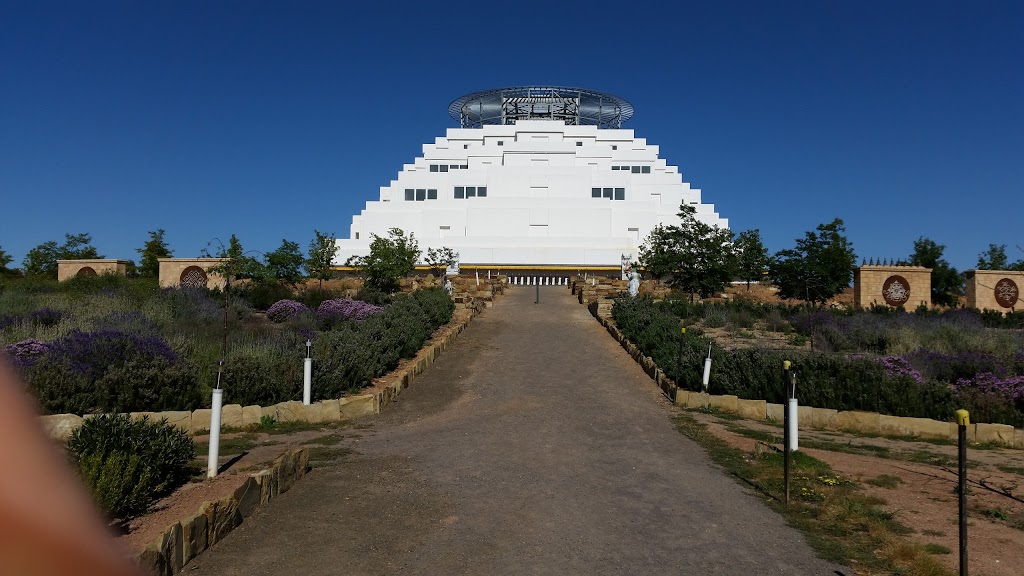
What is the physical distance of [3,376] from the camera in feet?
2.39

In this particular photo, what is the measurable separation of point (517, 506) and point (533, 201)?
5542cm

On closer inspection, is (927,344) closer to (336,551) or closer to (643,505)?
(643,505)

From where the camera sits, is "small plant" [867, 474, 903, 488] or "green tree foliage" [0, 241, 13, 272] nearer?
"small plant" [867, 474, 903, 488]

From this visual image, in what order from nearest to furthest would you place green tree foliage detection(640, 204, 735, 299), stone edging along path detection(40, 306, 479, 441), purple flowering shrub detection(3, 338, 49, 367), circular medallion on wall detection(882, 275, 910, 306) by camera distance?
stone edging along path detection(40, 306, 479, 441)
purple flowering shrub detection(3, 338, 49, 367)
green tree foliage detection(640, 204, 735, 299)
circular medallion on wall detection(882, 275, 910, 306)

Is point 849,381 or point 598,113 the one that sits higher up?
point 598,113

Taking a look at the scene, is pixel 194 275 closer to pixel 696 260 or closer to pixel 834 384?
pixel 696 260

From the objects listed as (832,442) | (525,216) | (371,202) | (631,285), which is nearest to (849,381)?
(832,442)

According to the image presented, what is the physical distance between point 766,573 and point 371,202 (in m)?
61.8

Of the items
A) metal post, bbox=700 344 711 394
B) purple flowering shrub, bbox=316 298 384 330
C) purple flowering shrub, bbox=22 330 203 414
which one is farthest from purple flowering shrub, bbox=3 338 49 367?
metal post, bbox=700 344 711 394

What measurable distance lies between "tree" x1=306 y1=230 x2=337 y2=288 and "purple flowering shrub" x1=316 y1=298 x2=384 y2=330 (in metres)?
12.0

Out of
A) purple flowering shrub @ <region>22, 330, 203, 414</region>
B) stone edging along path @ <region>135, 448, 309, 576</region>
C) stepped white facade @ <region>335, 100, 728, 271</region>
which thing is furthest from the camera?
stepped white facade @ <region>335, 100, 728, 271</region>

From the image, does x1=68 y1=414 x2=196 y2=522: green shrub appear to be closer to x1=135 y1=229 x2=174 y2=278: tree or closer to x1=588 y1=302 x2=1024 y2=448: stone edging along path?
x1=588 y1=302 x2=1024 y2=448: stone edging along path

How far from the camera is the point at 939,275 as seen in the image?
151ft

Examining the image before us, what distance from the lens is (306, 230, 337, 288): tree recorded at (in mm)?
39088
